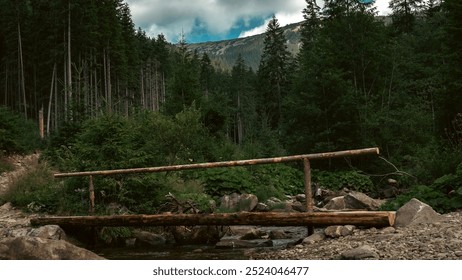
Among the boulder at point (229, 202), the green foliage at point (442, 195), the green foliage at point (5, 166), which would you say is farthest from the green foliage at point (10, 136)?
the green foliage at point (442, 195)

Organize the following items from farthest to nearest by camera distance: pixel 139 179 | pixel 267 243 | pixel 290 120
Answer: pixel 290 120, pixel 139 179, pixel 267 243

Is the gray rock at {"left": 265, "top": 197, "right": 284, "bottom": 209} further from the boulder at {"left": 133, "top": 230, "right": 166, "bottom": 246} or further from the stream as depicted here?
the boulder at {"left": 133, "top": 230, "right": 166, "bottom": 246}

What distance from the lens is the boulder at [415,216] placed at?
20.5ft

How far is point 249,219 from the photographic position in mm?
6965

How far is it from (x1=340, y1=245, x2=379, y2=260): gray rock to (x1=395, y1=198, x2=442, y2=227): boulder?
1.47m

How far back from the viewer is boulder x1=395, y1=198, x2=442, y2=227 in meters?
6.24

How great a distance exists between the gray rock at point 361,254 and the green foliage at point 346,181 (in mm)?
14855

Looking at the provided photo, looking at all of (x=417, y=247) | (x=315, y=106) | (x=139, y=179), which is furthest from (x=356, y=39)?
(x=417, y=247)

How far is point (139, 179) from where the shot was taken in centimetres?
1045

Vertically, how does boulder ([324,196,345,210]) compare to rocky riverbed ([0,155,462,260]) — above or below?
below

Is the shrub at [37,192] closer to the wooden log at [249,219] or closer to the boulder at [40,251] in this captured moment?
the wooden log at [249,219]

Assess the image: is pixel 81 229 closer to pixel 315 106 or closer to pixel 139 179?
pixel 139 179

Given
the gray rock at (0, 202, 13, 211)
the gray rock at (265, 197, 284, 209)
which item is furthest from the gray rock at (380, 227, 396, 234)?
the gray rock at (0, 202, 13, 211)
